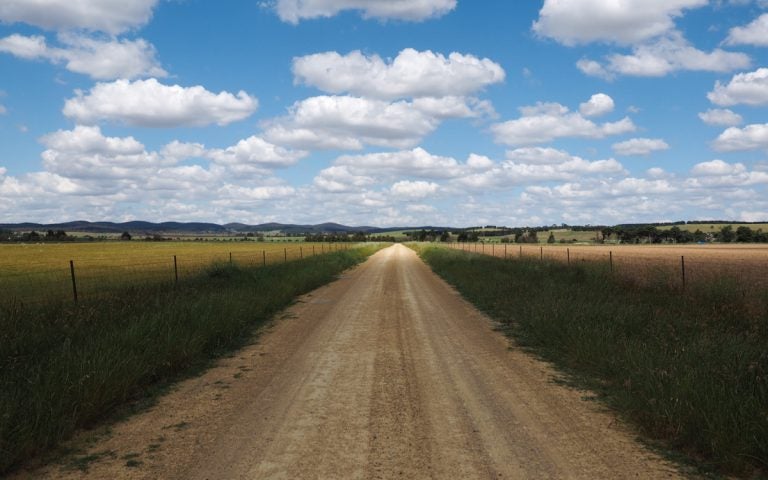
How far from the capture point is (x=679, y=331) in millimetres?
9367

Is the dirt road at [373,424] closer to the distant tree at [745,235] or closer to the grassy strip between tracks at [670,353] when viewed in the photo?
the grassy strip between tracks at [670,353]

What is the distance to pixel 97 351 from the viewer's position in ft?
23.7

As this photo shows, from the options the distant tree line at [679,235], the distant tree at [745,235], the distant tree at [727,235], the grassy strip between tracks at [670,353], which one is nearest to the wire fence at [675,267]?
the grassy strip between tracks at [670,353]

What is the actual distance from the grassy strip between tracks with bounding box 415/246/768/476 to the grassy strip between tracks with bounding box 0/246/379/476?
612 cm

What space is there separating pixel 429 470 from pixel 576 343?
5.44 m

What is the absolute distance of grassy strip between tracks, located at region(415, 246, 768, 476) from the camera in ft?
16.9

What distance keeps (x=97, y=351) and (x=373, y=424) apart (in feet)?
13.3

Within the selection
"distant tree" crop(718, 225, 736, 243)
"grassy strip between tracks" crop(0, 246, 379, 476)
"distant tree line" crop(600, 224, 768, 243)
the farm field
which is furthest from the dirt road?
"distant tree" crop(718, 225, 736, 243)

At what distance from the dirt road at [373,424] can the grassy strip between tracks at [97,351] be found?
502 mm

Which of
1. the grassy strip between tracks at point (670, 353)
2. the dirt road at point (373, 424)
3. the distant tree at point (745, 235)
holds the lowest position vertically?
the distant tree at point (745, 235)

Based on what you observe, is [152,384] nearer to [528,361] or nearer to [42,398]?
[42,398]

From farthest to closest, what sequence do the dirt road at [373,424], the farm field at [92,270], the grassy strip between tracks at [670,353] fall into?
the farm field at [92,270] → the grassy strip between tracks at [670,353] → the dirt road at [373,424]

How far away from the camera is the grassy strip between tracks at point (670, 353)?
514 cm

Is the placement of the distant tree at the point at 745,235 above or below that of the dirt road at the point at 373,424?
below
